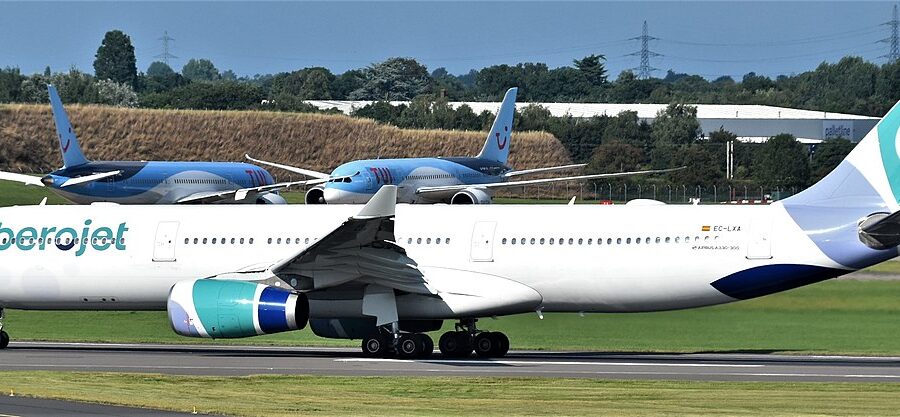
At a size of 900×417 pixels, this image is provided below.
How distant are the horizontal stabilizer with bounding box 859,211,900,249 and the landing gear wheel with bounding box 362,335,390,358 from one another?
8876 mm

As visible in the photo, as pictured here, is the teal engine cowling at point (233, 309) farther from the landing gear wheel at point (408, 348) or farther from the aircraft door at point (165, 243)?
the aircraft door at point (165, 243)

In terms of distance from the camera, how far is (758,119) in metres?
133

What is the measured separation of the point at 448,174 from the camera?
7000 cm

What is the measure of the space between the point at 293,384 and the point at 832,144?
237 feet

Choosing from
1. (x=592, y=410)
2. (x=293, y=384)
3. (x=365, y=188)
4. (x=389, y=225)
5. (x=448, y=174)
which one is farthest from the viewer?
(x=448, y=174)

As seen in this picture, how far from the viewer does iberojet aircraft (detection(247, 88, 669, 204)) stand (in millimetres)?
63531

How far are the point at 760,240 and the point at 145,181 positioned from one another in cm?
4345

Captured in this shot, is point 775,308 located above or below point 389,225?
below

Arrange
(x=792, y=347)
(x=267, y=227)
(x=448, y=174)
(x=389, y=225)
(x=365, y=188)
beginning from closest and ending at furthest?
(x=389, y=225)
(x=267, y=227)
(x=792, y=347)
(x=365, y=188)
(x=448, y=174)

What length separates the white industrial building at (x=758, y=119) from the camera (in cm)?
12500

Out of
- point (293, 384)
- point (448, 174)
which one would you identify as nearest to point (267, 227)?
point (293, 384)

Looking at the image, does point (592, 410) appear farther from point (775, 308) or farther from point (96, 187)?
point (96, 187)

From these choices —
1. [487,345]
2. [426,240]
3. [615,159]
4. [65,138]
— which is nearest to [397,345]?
[487,345]

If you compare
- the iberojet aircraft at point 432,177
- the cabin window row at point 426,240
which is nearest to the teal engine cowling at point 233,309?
the cabin window row at point 426,240
